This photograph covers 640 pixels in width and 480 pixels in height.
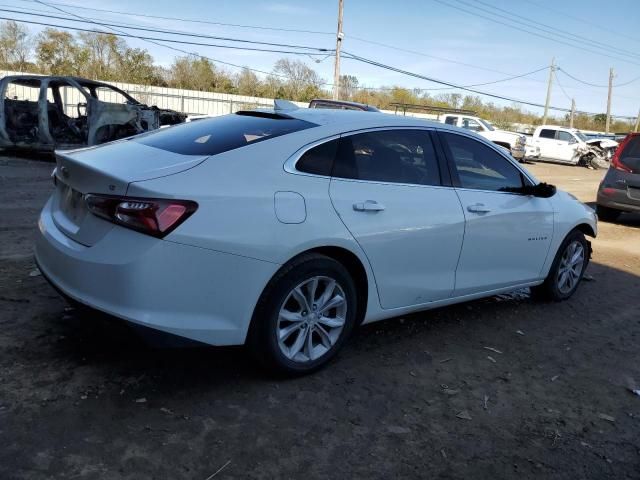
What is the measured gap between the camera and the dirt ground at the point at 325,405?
104 inches

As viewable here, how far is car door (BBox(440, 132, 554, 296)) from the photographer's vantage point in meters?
4.23

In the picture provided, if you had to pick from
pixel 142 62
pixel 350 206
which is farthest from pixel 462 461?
pixel 142 62

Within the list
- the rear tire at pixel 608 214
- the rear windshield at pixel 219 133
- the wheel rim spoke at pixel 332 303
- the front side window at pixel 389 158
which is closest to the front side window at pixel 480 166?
the front side window at pixel 389 158

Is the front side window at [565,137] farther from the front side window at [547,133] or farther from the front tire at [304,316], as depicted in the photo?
the front tire at [304,316]

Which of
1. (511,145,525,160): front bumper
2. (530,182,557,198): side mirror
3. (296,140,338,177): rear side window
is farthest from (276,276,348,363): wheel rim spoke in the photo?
(511,145,525,160): front bumper

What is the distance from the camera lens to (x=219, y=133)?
364 centimetres

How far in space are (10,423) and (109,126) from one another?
1154 cm

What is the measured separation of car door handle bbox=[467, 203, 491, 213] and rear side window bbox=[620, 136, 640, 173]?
699 cm

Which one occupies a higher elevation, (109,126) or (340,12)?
(340,12)

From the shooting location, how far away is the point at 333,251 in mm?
3434

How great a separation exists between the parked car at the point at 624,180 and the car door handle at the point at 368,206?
8002mm

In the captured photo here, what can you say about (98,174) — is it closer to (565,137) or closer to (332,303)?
(332,303)

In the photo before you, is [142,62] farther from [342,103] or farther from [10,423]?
[10,423]

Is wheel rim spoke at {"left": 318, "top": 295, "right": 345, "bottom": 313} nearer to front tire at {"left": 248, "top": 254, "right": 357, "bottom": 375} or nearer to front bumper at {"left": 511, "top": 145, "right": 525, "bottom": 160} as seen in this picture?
front tire at {"left": 248, "top": 254, "right": 357, "bottom": 375}
